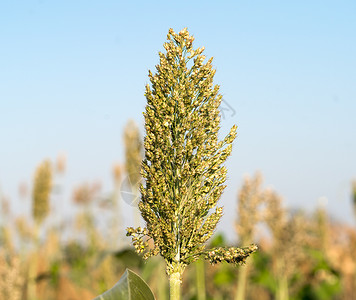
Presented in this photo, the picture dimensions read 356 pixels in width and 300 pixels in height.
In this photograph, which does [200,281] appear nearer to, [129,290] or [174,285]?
[174,285]

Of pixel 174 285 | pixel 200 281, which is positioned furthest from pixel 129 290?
pixel 200 281

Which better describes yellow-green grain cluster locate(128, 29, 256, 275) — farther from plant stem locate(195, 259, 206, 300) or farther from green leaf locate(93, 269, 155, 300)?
plant stem locate(195, 259, 206, 300)

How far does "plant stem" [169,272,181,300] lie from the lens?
2797 mm

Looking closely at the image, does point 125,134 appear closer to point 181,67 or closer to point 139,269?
point 139,269

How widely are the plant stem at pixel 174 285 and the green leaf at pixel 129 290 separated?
0.32 m

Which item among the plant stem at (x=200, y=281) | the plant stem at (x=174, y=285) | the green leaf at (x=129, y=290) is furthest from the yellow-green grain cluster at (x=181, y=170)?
the plant stem at (x=200, y=281)

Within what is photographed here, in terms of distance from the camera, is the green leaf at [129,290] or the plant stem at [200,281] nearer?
the green leaf at [129,290]

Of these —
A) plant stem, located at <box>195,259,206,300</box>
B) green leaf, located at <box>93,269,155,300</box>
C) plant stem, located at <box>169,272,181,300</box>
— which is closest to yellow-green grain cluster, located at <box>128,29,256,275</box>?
plant stem, located at <box>169,272,181,300</box>

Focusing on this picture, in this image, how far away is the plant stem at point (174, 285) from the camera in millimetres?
2797

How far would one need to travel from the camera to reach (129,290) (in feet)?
7.94

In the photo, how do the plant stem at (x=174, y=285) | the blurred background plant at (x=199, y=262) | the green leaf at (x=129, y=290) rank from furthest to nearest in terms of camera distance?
the blurred background plant at (x=199, y=262)
the plant stem at (x=174, y=285)
the green leaf at (x=129, y=290)

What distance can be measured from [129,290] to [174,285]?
498 mm

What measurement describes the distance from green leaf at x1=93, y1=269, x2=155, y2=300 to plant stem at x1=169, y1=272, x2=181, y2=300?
318 millimetres

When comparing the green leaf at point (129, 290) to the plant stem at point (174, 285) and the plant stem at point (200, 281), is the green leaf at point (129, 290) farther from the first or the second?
the plant stem at point (200, 281)
